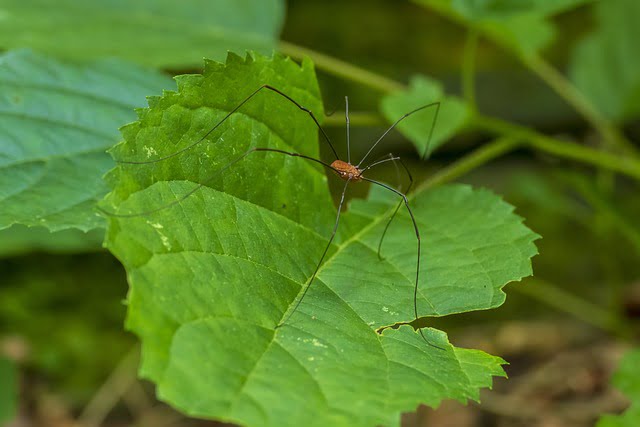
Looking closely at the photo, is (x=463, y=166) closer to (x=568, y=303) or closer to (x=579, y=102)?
(x=579, y=102)

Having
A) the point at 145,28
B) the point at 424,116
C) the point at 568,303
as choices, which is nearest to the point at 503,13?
the point at 424,116

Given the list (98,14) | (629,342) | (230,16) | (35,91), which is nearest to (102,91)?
(35,91)

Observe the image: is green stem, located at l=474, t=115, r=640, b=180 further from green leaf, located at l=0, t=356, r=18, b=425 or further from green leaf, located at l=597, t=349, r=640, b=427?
green leaf, located at l=0, t=356, r=18, b=425

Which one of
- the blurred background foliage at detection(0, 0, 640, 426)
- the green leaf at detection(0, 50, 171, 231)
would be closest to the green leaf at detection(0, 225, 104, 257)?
the blurred background foliage at detection(0, 0, 640, 426)

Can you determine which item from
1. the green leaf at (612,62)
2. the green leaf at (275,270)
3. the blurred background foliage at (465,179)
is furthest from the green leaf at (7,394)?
the green leaf at (612,62)

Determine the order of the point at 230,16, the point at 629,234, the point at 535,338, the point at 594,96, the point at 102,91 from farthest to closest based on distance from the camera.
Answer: the point at 535,338 < the point at 594,96 < the point at 230,16 < the point at 629,234 < the point at 102,91

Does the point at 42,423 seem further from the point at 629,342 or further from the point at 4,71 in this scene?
the point at 629,342

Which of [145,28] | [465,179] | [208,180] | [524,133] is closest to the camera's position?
[208,180]
